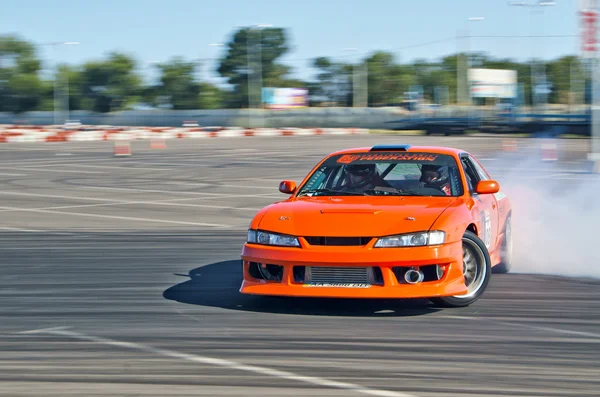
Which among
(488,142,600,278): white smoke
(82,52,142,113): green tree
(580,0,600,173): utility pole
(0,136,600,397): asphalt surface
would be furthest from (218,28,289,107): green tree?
(0,136,600,397): asphalt surface

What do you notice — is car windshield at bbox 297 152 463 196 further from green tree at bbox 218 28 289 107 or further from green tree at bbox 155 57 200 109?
green tree at bbox 218 28 289 107

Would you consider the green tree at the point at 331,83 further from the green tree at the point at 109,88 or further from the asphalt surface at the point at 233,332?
the asphalt surface at the point at 233,332

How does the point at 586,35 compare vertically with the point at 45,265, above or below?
above

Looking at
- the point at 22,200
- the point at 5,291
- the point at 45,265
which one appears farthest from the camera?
the point at 22,200

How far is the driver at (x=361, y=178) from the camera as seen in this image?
8.15 m

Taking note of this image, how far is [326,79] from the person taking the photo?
433 feet

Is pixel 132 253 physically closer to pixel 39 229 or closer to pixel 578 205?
pixel 39 229

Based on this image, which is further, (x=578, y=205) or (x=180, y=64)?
(x=180, y=64)

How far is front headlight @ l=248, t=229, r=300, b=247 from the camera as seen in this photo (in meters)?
6.98

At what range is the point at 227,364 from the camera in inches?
217

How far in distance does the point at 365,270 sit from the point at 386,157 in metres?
1.90

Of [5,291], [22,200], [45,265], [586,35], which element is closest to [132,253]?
[45,265]

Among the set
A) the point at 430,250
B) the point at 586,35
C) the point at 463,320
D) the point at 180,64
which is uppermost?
Result: the point at 180,64

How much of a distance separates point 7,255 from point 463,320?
618 cm
